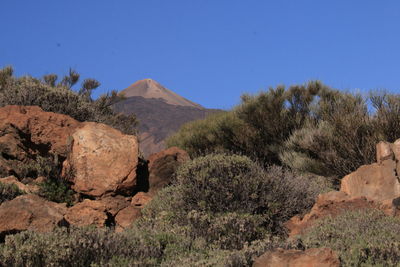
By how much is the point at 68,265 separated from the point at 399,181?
585 cm

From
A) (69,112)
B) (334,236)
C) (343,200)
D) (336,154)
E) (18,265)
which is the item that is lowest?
(18,265)

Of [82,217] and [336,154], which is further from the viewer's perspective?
[336,154]

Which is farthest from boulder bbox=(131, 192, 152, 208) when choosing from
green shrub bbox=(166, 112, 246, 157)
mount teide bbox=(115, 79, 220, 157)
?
mount teide bbox=(115, 79, 220, 157)

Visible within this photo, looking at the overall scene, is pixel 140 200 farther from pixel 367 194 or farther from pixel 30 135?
pixel 367 194

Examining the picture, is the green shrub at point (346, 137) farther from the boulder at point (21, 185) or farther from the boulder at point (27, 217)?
the boulder at point (27, 217)

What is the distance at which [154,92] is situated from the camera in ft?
399

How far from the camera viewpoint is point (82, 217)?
916 centimetres

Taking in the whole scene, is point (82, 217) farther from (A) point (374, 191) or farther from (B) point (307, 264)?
(B) point (307, 264)

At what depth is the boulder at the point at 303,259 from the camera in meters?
4.18

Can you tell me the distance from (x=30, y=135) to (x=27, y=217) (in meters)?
4.97

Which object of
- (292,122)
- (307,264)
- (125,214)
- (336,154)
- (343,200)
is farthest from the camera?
(292,122)

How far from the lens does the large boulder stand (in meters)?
11.0

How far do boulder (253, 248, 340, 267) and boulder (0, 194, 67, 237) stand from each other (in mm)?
3331

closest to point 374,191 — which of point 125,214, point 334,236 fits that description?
point 334,236
